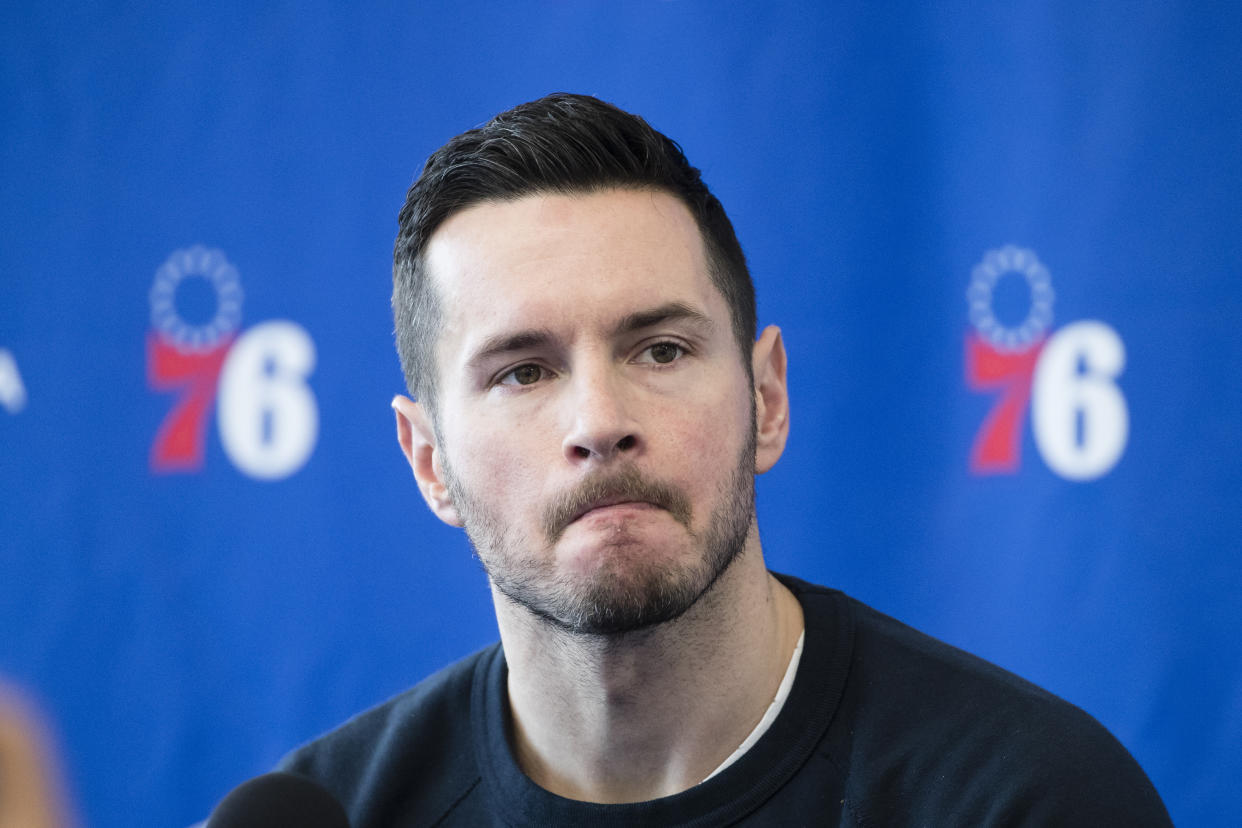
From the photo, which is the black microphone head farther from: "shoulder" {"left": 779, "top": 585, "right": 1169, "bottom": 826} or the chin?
"shoulder" {"left": 779, "top": 585, "right": 1169, "bottom": 826}

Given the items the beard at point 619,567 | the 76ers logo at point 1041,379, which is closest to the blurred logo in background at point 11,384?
the beard at point 619,567

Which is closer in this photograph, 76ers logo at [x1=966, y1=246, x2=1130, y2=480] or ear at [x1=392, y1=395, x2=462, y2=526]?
ear at [x1=392, y1=395, x2=462, y2=526]

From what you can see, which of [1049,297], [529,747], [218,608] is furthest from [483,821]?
[1049,297]

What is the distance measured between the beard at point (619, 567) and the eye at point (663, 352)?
0.41ft

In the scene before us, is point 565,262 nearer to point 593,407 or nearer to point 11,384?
point 593,407

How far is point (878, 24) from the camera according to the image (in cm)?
179

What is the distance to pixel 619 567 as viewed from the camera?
1120 mm

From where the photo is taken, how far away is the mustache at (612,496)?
1.11m

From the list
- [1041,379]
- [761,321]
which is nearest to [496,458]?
[761,321]

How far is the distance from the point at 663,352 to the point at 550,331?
124 mm

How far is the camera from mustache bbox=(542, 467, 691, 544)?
1106 mm

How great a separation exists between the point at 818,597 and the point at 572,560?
0.38 m

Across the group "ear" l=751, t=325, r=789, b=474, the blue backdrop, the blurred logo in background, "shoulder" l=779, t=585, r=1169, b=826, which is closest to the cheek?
"ear" l=751, t=325, r=789, b=474

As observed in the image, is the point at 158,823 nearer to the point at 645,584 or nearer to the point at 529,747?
the point at 529,747
